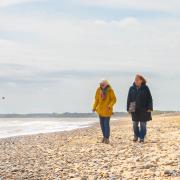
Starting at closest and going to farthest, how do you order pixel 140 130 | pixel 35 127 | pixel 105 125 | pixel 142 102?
pixel 142 102 → pixel 140 130 → pixel 105 125 → pixel 35 127

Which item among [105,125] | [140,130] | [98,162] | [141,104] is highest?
[141,104]

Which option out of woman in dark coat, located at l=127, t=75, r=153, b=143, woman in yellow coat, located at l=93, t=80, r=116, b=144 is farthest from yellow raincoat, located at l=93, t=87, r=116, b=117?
woman in dark coat, located at l=127, t=75, r=153, b=143

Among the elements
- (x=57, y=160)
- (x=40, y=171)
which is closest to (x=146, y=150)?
(x=57, y=160)

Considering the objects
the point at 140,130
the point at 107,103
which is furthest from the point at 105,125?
the point at 140,130

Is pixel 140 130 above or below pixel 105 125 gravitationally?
below

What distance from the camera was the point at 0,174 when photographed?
40.7ft

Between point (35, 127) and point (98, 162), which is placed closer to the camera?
point (98, 162)

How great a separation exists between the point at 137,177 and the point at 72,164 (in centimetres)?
292

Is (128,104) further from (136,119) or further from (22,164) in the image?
(22,164)

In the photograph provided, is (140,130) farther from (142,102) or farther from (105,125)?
(105,125)

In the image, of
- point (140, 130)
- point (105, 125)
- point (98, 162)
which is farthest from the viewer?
point (105, 125)

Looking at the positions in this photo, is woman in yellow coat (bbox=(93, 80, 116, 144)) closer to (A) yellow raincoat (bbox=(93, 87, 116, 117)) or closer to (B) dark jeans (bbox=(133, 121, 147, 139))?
(A) yellow raincoat (bbox=(93, 87, 116, 117))

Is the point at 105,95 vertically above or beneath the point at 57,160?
above

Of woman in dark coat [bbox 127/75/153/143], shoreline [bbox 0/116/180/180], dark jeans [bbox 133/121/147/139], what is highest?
woman in dark coat [bbox 127/75/153/143]
